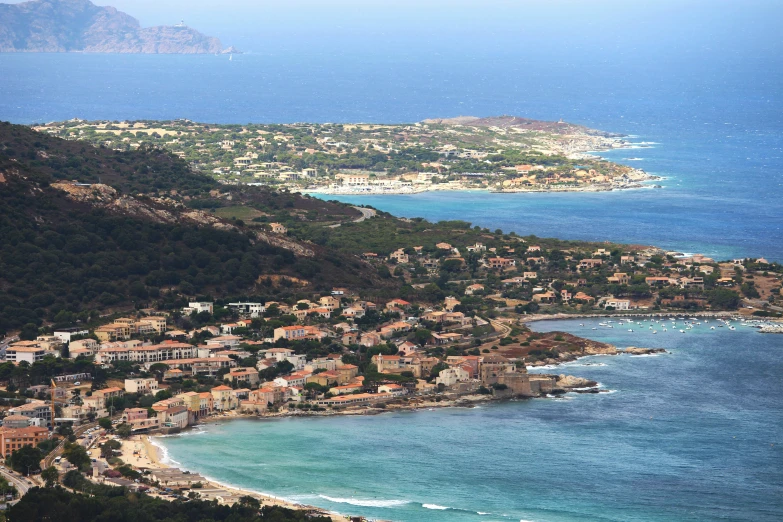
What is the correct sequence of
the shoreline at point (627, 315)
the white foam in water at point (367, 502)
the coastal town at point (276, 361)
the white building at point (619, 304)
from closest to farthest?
the white foam in water at point (367, 502)
the coastal town at point (276, 361)
the shoreline at point (627, 315)
the white building at point (619, 304)

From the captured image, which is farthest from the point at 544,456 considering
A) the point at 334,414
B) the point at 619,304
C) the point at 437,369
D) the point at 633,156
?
the point at 633,156

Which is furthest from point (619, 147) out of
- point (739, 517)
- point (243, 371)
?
point (739, 517)

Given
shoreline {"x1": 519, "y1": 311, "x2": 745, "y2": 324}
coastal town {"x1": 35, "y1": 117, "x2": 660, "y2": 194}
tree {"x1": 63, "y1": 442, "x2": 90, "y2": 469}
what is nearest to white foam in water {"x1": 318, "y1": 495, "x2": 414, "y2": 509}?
tree {"x1": 63, "y1": 442, "x2": 90, "y2": 469}

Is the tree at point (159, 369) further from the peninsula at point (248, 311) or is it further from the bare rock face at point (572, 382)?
the bare rock face at point (572, 382)

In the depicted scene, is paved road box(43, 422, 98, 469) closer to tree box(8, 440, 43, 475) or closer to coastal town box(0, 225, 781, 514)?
coastal town box(0, 225, 781, 514)

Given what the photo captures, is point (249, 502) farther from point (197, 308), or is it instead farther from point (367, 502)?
point (197, 308)

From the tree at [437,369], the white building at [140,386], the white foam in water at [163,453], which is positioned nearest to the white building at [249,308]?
the tree at [437,369]
